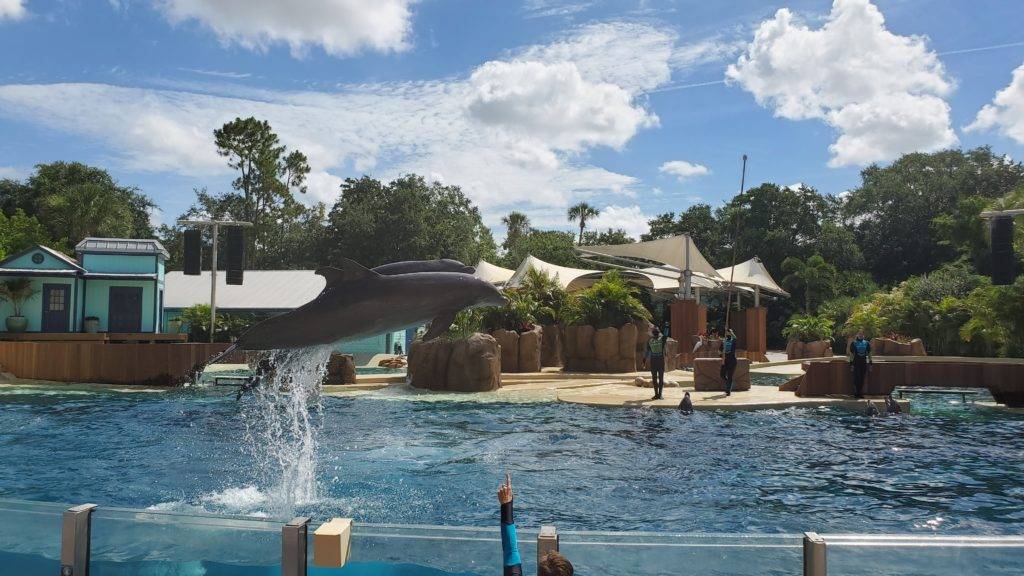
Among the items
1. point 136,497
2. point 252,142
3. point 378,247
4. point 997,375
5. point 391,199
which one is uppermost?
point 252,142

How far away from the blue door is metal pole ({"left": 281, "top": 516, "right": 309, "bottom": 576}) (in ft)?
83.8

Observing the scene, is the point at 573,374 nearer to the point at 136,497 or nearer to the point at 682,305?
the point at 682,305

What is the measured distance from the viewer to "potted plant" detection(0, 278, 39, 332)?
79.5 ft

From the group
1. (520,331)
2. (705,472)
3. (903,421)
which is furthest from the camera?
(520,331)

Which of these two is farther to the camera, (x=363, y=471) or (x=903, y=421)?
(x=903, y=421)

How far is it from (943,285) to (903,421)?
56.5 ft

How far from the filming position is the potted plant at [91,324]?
1003 inches

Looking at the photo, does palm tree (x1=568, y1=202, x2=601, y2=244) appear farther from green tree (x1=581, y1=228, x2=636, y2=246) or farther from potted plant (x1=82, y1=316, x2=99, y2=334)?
potted plant (x1=82, y1=316, x2=99, y2=334)

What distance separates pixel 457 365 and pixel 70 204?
29.1 m

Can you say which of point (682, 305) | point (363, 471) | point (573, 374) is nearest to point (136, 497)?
point (363, 471)

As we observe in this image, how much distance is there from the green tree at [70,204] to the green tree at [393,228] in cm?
1146

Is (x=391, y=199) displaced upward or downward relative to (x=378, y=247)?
upward

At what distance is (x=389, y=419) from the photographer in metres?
14.4

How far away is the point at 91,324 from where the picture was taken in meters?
25.5
